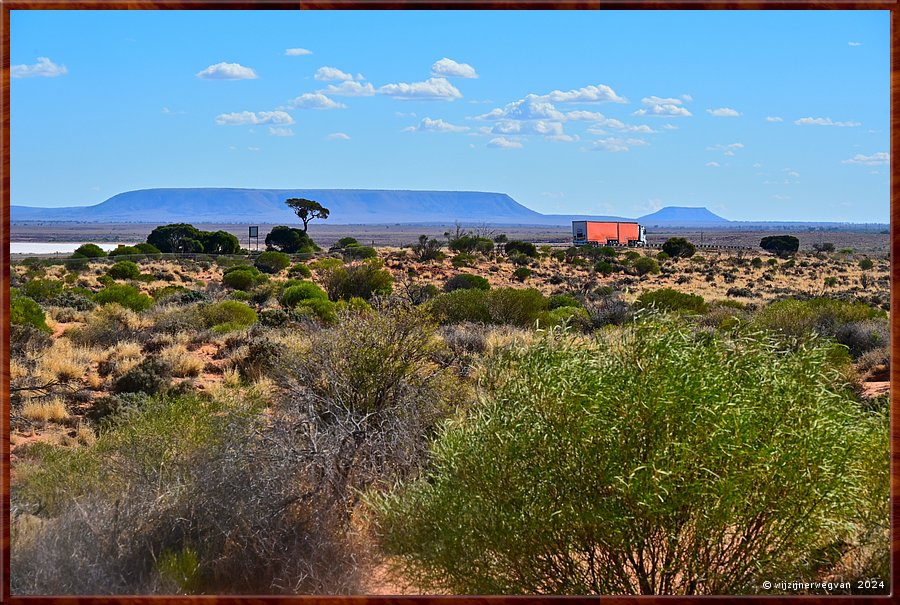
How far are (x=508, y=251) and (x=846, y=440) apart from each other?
4605 cm

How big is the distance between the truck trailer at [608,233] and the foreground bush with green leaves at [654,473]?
2579 inches

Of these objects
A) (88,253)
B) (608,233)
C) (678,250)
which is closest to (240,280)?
(88,253)

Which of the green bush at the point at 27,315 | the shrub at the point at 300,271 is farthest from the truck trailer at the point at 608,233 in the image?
the green bush at the point at 27,315

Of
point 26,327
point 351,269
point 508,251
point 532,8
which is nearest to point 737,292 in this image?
point 351,269

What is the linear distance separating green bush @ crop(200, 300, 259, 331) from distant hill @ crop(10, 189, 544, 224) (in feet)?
485

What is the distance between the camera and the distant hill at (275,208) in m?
177

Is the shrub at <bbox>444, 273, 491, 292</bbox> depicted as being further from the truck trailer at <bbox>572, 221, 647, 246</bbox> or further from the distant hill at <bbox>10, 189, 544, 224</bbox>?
the distant hill at <bbox>10, 189, 544, 224</bbox>

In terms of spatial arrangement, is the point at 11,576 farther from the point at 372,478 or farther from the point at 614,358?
the point at 614,358

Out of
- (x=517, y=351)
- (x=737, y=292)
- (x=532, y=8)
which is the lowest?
(x=737, y=292)

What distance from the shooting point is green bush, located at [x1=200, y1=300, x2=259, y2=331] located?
21.4 metres

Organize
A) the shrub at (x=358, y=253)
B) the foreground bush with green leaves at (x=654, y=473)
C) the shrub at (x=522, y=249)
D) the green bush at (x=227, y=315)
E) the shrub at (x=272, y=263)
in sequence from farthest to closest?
the shrub at (x=522, y=249), the shrub at (x=358, y=253), the shrub at (x=272, y=263), the green bush at (x=227, y=315), the foreground bush with green leaves at (x=654, y=473)

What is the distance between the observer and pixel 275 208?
582ft

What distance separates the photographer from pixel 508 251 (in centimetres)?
5125

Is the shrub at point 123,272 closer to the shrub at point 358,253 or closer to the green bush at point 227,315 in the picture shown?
the shrub at point 358,253
